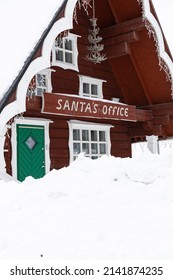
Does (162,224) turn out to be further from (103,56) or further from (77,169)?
(103,56)

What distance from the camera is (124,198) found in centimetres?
508

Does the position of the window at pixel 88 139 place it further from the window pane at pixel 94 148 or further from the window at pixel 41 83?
the window at pixel 41 83

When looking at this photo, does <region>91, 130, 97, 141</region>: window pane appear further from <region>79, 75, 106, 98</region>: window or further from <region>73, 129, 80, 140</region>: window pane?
<region>79, 75, 106, 98</region>: window

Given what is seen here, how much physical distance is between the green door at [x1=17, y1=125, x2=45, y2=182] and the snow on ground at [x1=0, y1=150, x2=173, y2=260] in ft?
10.5

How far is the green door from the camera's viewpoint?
9.91 m

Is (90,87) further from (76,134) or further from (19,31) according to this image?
(19,31)

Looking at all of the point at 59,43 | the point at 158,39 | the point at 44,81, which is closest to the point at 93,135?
the point at 44,81

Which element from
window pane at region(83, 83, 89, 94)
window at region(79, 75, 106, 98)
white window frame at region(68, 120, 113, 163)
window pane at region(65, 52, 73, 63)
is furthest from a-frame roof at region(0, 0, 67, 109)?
white window frame at region(68, 120, 113, 163)

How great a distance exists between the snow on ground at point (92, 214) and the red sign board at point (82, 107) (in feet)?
8.97

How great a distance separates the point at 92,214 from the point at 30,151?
5723 mm

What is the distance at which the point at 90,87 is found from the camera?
39.3ft

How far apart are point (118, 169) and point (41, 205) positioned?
1.52 metres

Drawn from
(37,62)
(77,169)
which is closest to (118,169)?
(77,169)

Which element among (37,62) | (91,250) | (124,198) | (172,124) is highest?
(37,62)
